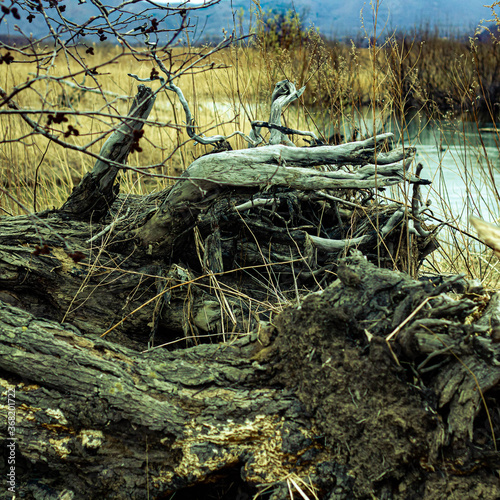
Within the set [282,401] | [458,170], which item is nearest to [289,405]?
[282,401]

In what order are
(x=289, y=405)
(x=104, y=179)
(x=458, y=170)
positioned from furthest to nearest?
(x=458, y=170), (x=104, y=179), (x=289, y=405)

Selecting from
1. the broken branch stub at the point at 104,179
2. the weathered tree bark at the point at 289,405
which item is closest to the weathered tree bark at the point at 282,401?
the weathered tree bark at the point at 289,405

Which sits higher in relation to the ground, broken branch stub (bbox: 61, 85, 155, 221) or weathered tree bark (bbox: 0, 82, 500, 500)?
broken branch stub (bbox: 61, 85, 155, 221)

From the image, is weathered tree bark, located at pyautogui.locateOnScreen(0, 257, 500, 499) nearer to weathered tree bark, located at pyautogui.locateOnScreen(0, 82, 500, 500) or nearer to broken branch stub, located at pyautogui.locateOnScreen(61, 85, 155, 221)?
weathered tree bark, located at pyautogui.locateOnScreen(0, 82, 500, 500)

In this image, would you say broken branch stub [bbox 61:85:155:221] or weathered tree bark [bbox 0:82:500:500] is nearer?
weathered tree bark [bbox 0:82:500:500]

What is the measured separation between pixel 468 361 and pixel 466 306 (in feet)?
0.50

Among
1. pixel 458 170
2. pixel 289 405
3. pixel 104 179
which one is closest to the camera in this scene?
pixel 289 405

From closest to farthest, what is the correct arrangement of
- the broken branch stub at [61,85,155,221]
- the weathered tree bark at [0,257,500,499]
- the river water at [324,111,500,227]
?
1. the weathered tree bark at [0,257,500,499]
2. the broken branch stub at [61,85,155,221]
3. the river water at [324,111,500,227]

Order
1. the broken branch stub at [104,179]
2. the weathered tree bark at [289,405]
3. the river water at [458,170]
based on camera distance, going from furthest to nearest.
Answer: the river water at [458,170] < the broken branch stub at [104,179] < the weathered tree bark at [289,405]

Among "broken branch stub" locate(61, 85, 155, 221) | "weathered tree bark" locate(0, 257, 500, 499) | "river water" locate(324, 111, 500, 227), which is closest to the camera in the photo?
"weathered tree bark" locate(0, 257, 500, 499)

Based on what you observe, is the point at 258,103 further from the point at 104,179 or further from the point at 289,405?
the point at 289,405

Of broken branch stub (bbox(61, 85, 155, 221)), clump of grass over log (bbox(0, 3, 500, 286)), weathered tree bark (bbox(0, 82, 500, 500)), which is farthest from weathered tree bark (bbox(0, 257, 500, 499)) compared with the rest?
broken branch stub (bbox(61, 85, 155, 221))

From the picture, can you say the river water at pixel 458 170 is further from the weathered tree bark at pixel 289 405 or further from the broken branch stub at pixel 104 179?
the broken branch stub at pixel 104 179

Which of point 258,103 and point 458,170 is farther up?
point 258,103
